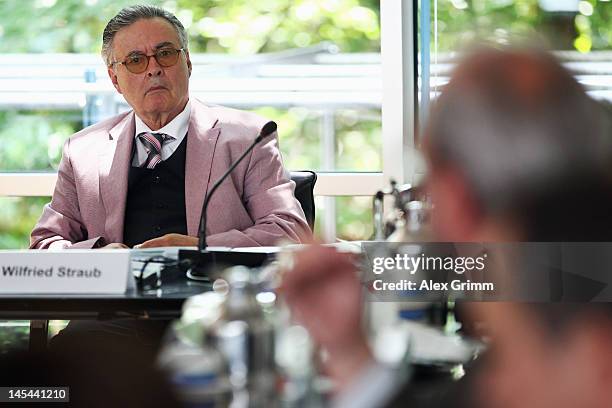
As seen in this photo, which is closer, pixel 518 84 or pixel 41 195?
pixel 518 84

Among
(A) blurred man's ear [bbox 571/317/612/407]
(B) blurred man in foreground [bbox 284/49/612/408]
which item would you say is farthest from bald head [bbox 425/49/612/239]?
(A) blurred man's ear [bbox 571/317/612/407]

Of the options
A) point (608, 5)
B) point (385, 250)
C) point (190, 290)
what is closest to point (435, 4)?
point (608, 5)

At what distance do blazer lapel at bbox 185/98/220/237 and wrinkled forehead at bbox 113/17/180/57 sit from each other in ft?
0.80

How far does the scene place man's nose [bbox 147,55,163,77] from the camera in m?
2.35

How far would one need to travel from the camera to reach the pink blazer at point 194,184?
2.07m

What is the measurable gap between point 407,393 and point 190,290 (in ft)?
1.31

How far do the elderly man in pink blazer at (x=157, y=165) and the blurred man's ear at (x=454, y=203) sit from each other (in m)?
0.79

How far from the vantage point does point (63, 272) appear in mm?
1444

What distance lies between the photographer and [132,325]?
1.44 meters

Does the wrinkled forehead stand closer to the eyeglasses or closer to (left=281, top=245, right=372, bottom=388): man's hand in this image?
the eyeglasses

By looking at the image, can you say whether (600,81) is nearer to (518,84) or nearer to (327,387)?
(518,84)

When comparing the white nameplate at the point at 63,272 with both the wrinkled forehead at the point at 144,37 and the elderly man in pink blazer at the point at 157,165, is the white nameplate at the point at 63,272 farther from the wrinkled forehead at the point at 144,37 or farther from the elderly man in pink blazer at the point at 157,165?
the wrinkled forehead at the point at 144,37

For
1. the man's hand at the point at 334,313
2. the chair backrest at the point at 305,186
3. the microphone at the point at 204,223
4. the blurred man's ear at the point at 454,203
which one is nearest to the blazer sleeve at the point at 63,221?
the microphone at the point at 204,223

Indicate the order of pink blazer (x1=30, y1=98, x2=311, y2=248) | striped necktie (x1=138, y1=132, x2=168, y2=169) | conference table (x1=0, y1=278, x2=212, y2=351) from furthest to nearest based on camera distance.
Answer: striped necktie (x1=138, y1=132, x2=168, y2=169)
pink blazer (x1=30, y1=98, x2=311, y2=248)
conference table (x1=0, y1=278, x2=212, y2=351)
